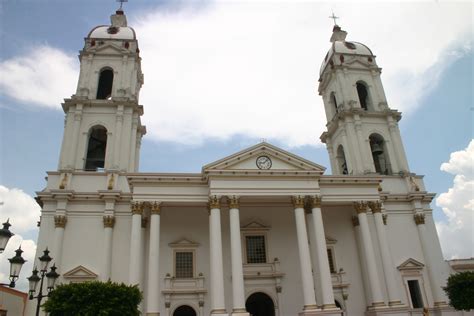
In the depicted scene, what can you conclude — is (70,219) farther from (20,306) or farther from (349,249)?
(349,249)

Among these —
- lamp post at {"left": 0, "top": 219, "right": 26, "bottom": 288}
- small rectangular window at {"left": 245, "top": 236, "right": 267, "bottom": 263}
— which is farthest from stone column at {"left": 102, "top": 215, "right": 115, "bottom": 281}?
lamp post at {"left": 0, "top": 219, "right": 26, "bottom": 288}

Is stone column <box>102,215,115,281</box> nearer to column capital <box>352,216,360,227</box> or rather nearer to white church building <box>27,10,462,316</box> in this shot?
white church building <box>27,10,462,316</box>

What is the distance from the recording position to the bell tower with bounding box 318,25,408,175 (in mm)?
29109

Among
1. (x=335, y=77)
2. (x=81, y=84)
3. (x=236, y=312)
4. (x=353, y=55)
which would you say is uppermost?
(x=353, y=55)

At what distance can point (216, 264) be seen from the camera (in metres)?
20.3

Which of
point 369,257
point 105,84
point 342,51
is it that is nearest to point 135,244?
point 369,257

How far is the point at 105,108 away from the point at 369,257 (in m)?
20.2

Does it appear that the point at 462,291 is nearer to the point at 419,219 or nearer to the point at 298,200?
the point at 419,219

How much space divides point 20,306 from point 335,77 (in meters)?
27.8

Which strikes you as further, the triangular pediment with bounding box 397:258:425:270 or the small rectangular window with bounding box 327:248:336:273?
the triangular pediment with bounding box 397:258:425:270

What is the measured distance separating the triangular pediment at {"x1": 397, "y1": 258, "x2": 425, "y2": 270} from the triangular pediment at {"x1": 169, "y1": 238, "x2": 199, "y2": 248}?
13492mm

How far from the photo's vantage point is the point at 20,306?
22.1 metres

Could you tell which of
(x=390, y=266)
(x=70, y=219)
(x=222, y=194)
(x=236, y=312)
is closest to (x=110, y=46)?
(x=70, y=219)

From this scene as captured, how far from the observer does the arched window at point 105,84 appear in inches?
1180
